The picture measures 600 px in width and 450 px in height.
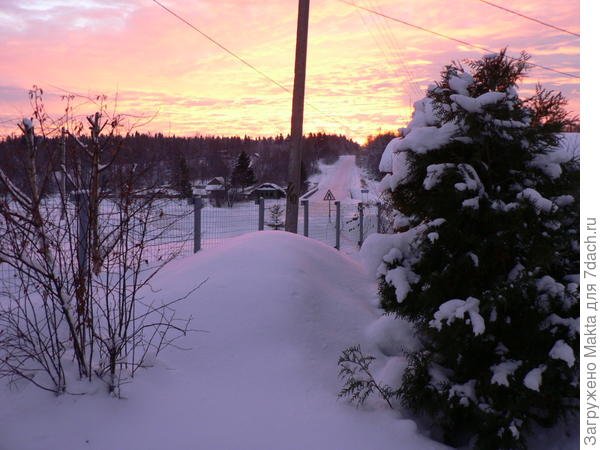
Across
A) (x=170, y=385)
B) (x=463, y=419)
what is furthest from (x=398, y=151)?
(x=170, y=385)

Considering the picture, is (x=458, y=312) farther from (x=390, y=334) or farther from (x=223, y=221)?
(x=223, y=221)

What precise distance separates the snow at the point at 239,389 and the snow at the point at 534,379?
690 millimetres

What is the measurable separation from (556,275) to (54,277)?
3344 millimetres

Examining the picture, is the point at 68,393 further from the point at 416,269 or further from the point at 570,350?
the point at 570,350

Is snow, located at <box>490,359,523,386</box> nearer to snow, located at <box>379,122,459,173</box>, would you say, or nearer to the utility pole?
snow, located at <box>379,122,459,173</box>

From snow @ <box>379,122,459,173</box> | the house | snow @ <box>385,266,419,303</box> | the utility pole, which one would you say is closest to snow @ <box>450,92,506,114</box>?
snow @ <box>379,122,459,173</box>

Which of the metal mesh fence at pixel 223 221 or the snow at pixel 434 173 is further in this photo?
the metal mesh fence at pixel 223 221

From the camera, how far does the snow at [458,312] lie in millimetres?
3035

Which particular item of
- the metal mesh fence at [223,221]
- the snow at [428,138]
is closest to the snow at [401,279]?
the snow at [428,138]

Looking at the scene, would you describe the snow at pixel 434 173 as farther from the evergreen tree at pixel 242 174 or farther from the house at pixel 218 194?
the evergreen tree at pixel 242 174

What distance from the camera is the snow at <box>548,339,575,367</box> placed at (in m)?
2.92

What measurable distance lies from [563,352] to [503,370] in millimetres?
365

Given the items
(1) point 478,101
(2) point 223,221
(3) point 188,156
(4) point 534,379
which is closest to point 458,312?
(4) point 534,379

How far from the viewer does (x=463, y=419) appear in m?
3.42
